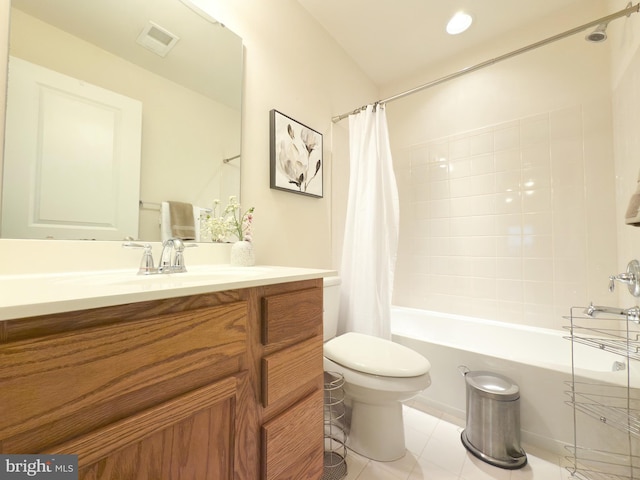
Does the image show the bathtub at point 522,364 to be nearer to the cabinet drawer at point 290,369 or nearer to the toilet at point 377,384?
the toilet at point 377,384

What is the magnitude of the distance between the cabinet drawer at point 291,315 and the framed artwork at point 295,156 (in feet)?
2.59

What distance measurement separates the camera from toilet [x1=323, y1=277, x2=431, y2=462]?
105cm

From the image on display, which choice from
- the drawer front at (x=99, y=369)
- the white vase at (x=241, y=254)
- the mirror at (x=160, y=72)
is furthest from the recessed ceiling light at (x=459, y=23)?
the drawer front at (x=99, y=369)

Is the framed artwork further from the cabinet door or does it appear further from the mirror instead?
the cabinet door

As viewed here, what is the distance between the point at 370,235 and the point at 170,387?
51.6 inches

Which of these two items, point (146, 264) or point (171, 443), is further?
point (146, 264)

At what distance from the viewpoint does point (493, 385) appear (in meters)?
1.26

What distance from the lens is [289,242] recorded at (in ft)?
5.10

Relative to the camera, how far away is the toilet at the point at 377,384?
1.05m

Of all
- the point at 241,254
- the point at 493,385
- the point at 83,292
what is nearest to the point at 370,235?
the point at 241,254

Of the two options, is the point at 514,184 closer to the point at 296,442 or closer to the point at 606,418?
the point at 606,418

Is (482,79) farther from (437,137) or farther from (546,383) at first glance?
(546,383)

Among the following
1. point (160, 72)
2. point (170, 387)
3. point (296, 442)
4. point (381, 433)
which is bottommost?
point (381, 433)

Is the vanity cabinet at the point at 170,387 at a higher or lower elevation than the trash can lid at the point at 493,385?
higher
